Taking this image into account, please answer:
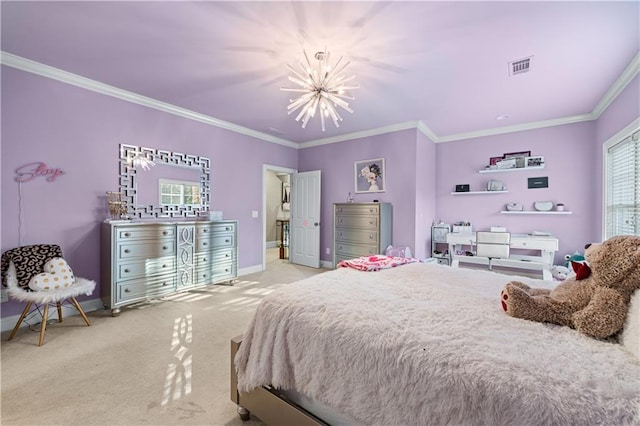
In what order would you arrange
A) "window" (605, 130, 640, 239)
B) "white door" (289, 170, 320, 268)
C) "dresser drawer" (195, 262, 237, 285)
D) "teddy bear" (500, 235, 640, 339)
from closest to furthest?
"teddy bear" (500, 235, 640, 339)
"window" (605, 130, 640, 239)
"dresser drawer" (195, 262, 237, 285)
"white door" (289, 170, 320, 268)

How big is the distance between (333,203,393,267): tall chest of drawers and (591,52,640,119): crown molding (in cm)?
296

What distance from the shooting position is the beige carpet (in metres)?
1.59

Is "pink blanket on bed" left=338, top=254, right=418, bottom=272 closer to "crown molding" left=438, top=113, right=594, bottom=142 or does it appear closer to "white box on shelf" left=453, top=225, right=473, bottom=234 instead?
"white box on shelf" left=453, top=225, right=473, bottom=234

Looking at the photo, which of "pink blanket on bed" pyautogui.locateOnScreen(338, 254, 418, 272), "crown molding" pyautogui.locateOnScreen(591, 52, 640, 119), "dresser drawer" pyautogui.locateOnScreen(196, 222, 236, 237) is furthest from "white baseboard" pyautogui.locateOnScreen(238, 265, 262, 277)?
"crown molding" pyautogui.locateOnScreen(591, 52, 640, 119)

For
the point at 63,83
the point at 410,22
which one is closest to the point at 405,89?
the point at 410,22

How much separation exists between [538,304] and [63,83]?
4.50 meters

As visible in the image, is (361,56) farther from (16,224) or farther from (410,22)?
(16,224)

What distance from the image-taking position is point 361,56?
2.53m

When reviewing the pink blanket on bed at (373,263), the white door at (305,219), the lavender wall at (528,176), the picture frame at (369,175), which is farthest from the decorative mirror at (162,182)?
the lavender wall at (528,176)

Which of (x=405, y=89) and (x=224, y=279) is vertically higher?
(x=405, y=89)

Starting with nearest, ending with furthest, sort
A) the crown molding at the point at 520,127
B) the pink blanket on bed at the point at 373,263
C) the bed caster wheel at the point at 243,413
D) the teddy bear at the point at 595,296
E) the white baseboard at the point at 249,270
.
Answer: the teddy bear at the point at 595,296 → the bed caster wheel at the point at 243,413 → the pink blanket on bed at the point at 373,263 → the crown molding at the point at 520,127 → the white baseboard at the point at 249,270

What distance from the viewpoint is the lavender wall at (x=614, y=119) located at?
2650mm

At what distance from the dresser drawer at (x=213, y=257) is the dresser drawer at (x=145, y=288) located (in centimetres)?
41

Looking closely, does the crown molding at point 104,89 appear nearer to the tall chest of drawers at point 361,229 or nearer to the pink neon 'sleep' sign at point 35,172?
the pink neon 'sleep' sign at point 35,172
